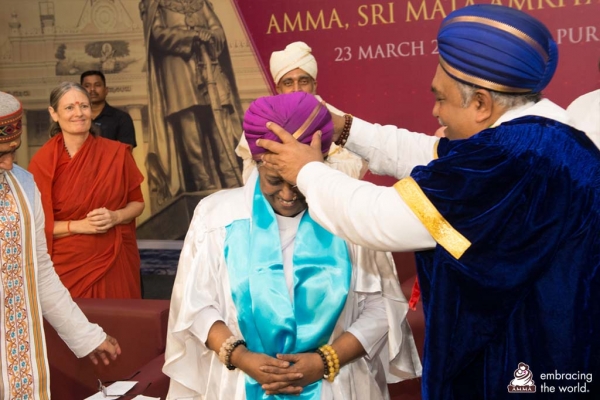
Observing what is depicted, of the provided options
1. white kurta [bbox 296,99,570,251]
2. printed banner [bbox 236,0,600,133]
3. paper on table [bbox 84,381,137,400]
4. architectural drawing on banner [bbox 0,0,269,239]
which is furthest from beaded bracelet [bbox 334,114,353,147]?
architectural drawing on banner [bbox 0,0,269,239]

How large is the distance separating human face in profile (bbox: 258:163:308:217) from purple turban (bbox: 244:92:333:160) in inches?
5.1

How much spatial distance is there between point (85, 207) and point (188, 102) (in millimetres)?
2531

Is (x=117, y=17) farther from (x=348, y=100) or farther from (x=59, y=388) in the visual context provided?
(x=59, y=388)

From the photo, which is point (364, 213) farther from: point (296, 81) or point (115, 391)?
point (296, 81)

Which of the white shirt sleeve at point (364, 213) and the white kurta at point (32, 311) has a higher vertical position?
the white shirt sleeve at point (364, 213)

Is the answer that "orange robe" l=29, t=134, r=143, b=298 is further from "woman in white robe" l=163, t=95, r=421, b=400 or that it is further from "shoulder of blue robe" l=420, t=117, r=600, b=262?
"shoulder of blue robe" l=420, t=117, r=600, b=262

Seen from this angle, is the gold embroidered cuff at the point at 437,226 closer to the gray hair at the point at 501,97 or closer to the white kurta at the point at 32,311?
the gray hair at the point at 501,97

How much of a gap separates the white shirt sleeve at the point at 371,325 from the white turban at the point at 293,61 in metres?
2.26

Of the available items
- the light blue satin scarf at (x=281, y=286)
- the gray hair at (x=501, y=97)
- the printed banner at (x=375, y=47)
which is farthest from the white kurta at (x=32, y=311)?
the printed banner at (x=375, y=47)

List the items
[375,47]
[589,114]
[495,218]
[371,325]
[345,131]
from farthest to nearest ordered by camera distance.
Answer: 1. [375,47]
2. [589,114]
3. [345,131]
4. [371,325]
5. [495,218]

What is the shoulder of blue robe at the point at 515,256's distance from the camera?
162 centimetres

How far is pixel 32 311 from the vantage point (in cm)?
252

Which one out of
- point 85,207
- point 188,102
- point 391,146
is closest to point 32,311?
point 391,146

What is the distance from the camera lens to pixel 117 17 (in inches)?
276
